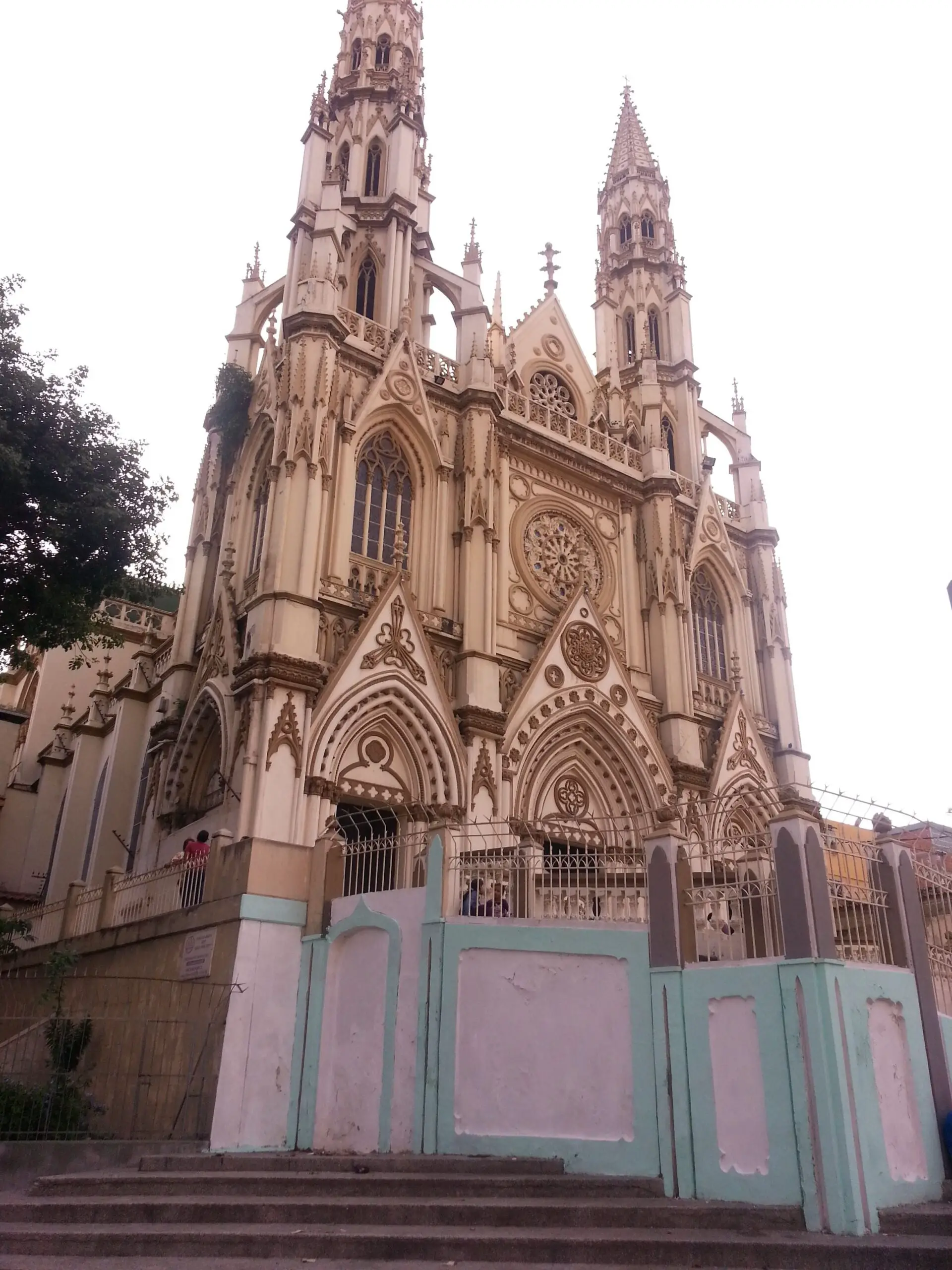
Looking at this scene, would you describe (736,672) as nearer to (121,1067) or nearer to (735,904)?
(735,904)

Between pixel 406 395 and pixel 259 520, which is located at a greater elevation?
pixel 406 395

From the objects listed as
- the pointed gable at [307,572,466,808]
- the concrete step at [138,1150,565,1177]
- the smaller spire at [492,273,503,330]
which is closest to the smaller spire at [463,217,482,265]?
the smaller spire at [492,273,503,330]

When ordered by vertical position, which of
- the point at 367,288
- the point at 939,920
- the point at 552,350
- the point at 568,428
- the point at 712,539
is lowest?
the point at 939,920

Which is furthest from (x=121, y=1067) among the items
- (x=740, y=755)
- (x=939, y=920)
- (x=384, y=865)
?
(x=740, y=755)

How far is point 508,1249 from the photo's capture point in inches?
288

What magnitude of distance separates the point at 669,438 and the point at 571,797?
11.6 meters

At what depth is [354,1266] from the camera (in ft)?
23.0

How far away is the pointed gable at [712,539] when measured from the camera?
992 inches

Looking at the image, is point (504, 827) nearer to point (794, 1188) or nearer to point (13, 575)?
point (13, 575)

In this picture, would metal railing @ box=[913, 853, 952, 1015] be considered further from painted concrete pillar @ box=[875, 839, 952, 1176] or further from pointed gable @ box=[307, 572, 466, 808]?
pointed gable @ box=[307, 572, 466, 808]

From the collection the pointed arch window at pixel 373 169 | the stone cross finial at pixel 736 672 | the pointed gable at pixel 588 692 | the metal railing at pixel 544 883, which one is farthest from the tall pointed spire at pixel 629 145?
the metal railing at pixel 544 883

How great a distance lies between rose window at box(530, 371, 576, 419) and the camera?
81.0 feet

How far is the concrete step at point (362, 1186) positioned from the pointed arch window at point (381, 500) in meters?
11.9

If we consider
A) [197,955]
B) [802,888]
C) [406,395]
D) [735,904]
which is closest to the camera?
[802,888]
